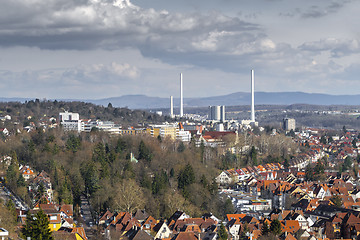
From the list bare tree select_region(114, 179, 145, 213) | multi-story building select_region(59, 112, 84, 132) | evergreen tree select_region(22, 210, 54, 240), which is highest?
multi-story building select_region(59, 112, 84, 132)

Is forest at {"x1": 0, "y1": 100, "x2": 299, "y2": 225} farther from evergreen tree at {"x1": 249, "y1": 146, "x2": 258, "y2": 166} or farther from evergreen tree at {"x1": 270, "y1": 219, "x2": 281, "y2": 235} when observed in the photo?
evergreen tree at {"x1": 270, "y1": 219, "x2": 281, "y2": 235}

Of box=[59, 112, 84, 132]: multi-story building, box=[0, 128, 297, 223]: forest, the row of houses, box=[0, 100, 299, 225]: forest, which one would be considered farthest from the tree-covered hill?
the row of houses

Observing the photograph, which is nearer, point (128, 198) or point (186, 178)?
point (128, 198)

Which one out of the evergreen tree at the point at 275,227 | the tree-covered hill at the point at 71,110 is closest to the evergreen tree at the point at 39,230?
Result: the evergreen tree at the point at 275,227

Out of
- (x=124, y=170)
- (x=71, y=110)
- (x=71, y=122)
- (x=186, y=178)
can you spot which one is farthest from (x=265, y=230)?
(x=71, y=110)

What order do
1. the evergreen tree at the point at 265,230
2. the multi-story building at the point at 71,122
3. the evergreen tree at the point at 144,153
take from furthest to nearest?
the multi-story building at the point at 71,122, the evergreen tree at the point at 144,153, the evergreen tree at the point at 265,230

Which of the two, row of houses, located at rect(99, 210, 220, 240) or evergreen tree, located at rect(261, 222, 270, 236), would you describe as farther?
evergreen tree, located at rect(261, 222, 270, 236)

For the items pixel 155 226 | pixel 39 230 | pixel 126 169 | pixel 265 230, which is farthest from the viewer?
pixel 126 169

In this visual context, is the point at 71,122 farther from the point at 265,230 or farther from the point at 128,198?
the point at 265,230

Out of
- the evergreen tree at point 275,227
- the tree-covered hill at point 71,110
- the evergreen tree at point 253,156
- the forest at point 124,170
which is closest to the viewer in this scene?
the evergreen tree at point 275,227

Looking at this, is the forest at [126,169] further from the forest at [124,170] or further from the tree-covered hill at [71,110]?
the tree-covered hill at [71,110]

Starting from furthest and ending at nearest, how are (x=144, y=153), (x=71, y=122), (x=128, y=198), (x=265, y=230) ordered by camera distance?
1. (x=71, y=122)
2. (x=144, y=153)
3. (x=128, y=198)
4. (x=265, y=230)
